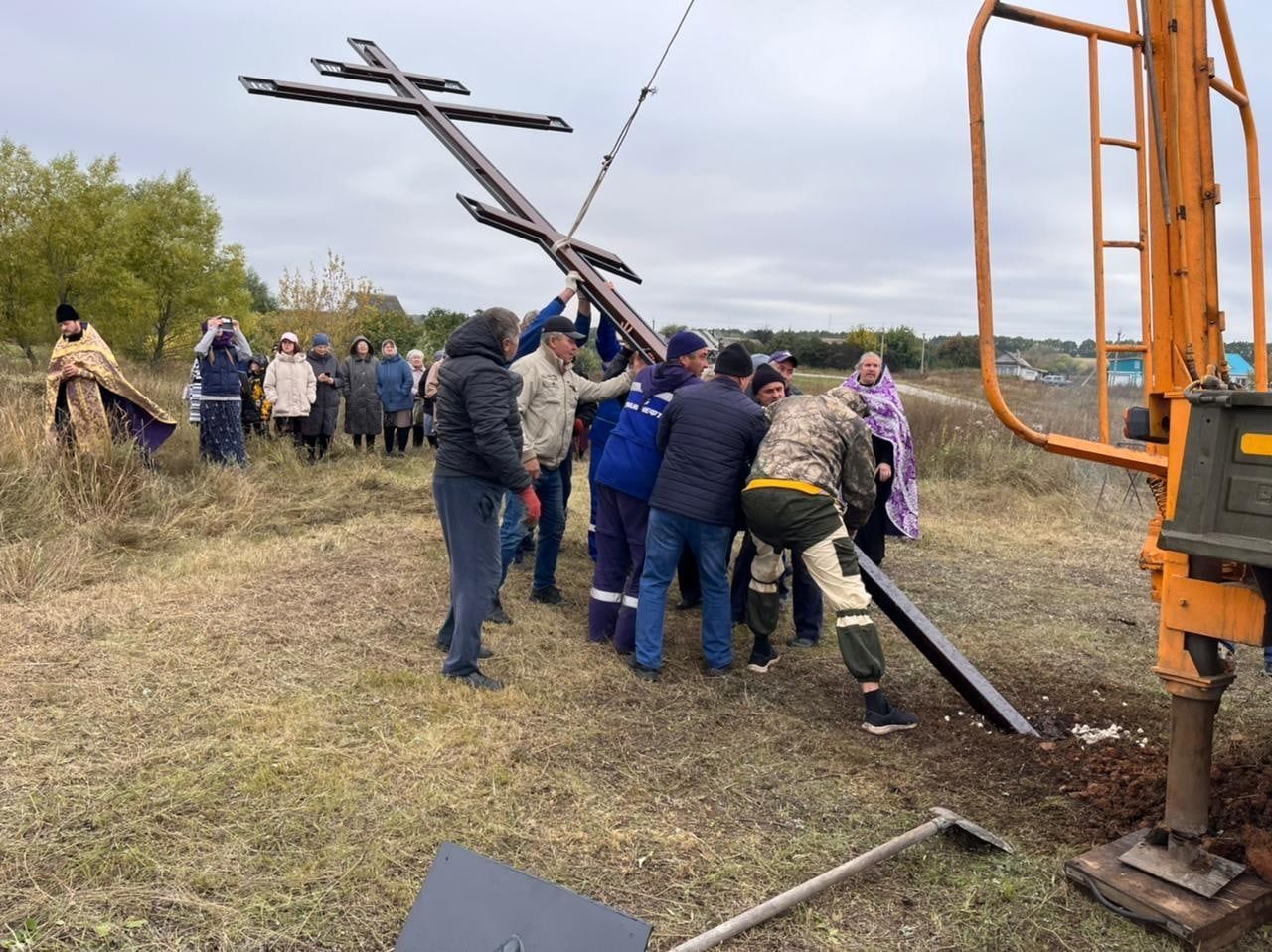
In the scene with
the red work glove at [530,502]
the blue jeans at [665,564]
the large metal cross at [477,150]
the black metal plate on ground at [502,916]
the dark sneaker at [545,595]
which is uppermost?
the large metal cross at [477,150]

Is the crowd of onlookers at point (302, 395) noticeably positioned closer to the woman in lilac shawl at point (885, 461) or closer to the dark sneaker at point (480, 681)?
the woman in lilac shawl at point (885, 461)

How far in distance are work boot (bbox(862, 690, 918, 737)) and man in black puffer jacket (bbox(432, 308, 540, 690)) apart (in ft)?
5.83

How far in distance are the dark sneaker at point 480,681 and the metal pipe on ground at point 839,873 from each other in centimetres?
204

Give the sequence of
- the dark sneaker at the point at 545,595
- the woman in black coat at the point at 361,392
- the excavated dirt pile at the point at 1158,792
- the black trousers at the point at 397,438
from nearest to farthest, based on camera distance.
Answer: the excavated dirt pile at the point at 1158,792 < the dark sneaker at the point at 545,595 < the woman in black coat at the point at 361,392 < the black trousers at the point at 397,438

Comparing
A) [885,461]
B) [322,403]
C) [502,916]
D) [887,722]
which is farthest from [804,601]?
[322,403]

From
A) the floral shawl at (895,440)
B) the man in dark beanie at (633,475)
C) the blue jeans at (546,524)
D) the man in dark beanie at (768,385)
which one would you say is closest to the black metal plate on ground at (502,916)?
the man in dark beanie at (633,475)

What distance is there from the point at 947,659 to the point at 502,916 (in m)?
2.83

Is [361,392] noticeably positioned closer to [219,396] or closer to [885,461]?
[219,396]

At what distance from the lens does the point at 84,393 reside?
26.6ft

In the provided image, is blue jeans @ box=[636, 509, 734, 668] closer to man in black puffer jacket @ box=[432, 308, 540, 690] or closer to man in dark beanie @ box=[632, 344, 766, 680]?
man in dark beanie @ box=[632, 344, 766, 680]

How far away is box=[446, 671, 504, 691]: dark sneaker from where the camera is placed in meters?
4.57

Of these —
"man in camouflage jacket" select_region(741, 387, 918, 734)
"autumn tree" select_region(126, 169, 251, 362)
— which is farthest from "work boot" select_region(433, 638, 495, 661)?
"autumn tree" select_region(126, 169, 251, 362)

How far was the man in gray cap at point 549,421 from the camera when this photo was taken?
5.86 m

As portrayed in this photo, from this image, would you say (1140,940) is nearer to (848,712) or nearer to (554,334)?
(848,712)
